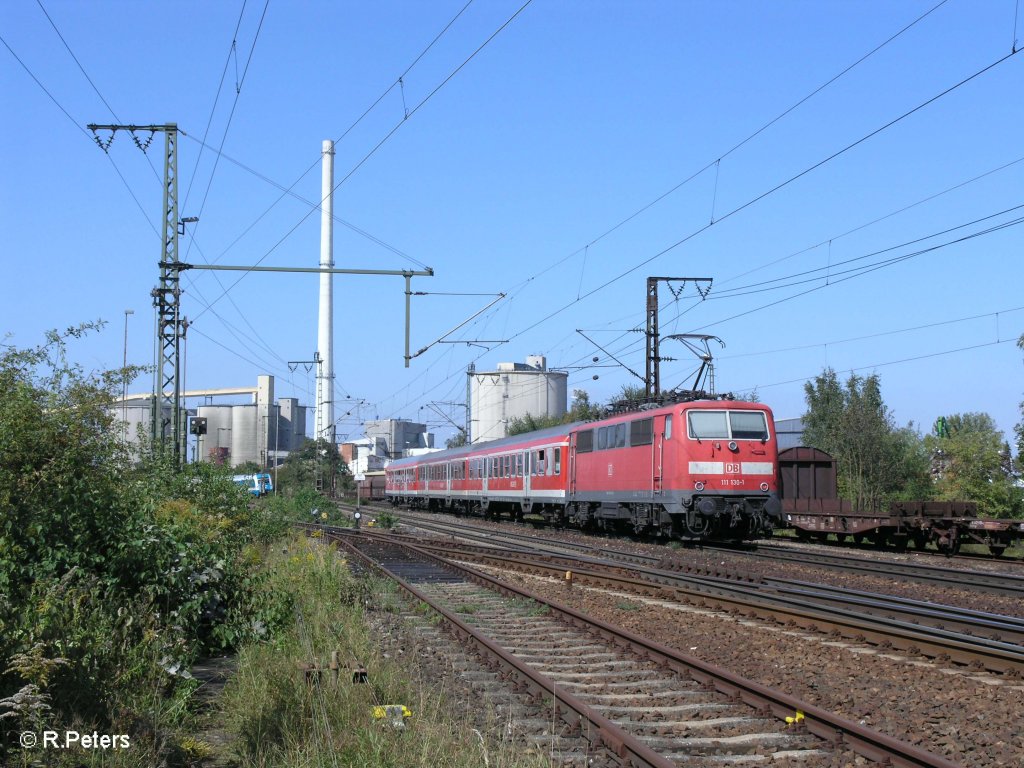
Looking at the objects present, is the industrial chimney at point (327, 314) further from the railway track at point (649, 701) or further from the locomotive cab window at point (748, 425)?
the railway track at point (649, 701)

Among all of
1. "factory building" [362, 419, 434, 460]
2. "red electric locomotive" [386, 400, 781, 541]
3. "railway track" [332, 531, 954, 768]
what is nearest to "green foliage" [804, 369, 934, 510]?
"red electric locomotive" [386, 400, 781, 541]

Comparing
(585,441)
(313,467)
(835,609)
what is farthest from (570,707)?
(313,467)

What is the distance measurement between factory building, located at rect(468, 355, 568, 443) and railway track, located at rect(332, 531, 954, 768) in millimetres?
75792

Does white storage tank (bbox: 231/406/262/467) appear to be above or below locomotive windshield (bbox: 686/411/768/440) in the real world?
above

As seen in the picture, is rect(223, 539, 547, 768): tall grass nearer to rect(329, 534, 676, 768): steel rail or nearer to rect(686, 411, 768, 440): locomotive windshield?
rect(329, 534, 676, 768): steel rail

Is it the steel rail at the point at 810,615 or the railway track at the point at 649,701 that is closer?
the railway track at the point at 649,701

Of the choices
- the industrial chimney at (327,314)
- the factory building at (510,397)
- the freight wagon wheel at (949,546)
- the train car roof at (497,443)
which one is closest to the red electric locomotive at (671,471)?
the train car roof at (497,443)

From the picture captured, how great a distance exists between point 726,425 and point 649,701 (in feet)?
48.4

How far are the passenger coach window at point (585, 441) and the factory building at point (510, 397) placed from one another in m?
57.2

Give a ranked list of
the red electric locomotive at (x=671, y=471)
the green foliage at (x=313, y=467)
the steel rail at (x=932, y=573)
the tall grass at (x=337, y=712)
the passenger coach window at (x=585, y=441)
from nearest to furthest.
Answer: the tall grass at (x=337, y=712) → the steel rail at (x=932, y=573) → the red electric locomotive at (x=671, y=471) → the passenger coach window at (x=585, y=441) → the green foliage at (x=313, y=467)

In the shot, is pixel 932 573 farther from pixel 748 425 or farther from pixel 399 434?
pixel 399 434

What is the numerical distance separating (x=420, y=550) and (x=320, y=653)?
12682 mm

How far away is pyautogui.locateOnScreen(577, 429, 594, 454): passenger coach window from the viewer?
1121 inches

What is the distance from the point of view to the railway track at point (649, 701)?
21.3 ft
